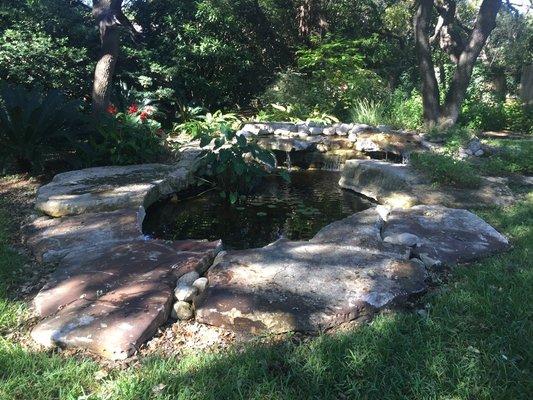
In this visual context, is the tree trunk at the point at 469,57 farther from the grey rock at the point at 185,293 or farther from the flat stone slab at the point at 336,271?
the grey rock at the point at 185,293

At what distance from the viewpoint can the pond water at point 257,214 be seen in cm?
418

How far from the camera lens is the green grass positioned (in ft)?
5.97

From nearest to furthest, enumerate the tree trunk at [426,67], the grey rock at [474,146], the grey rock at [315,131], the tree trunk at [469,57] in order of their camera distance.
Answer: the grey rock at [474,146] → the tree trunk at [469,57] → the grey rock at [315,131] → the tree trunk at [426,67]

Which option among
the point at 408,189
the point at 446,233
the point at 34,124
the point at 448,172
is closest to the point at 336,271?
the point at 446,233

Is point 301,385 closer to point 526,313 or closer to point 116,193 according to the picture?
point 526,313

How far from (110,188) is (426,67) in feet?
20.6

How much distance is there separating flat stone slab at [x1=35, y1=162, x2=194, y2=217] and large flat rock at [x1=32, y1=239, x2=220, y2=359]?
96 centimetres

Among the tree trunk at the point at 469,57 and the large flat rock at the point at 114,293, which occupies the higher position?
the tree trunk at the point at 469,57

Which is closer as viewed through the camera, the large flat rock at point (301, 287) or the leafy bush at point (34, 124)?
the large flat rock at point (301, 287)

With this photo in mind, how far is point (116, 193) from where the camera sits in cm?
428

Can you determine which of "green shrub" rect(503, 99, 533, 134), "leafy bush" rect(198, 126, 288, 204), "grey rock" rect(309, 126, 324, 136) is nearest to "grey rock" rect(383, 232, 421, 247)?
"leafy bush" rect(198, 126, 288, 204)

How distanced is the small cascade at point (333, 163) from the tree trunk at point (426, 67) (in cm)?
220

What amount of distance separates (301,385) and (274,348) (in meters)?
0.26

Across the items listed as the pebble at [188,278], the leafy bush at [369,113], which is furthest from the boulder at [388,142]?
the pebble at [188,278]
